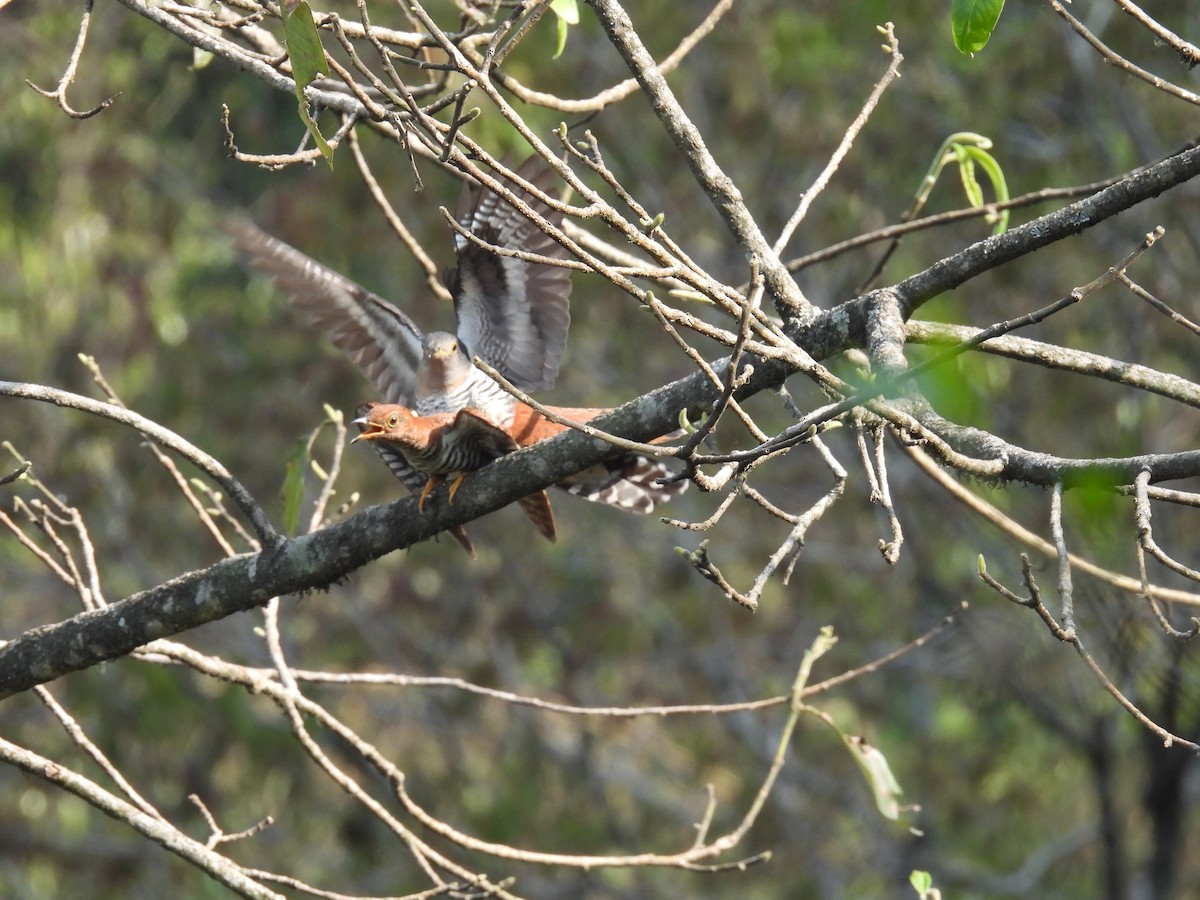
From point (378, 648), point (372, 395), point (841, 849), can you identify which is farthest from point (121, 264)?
point (841, 849)

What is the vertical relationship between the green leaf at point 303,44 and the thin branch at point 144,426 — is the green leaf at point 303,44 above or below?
above

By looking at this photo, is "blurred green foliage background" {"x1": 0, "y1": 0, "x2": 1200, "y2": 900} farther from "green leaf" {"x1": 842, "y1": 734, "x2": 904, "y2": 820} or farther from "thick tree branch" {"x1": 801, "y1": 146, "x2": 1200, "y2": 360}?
"thick tree branch" {"x1": 801, "y1": 146, "x2": 1200, "y2": 360}

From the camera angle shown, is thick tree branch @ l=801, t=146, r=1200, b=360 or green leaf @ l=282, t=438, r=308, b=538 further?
green leaf @ l=282, t=438, r=308, b=538

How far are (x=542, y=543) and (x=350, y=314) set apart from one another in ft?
18.0

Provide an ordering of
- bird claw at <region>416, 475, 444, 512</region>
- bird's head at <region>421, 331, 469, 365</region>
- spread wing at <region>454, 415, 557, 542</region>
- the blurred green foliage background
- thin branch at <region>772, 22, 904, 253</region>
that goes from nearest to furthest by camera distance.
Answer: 1. thin branch at <region>772, 22, 904, 253</region>
2. bird claw at <region>416, 475, 444, 512</region>
3. spread wing at <region>454, 415, 557, 542</region>
4. bird's head at <region>421, 331, 469, 365</region>
5. the blurred green foliage background

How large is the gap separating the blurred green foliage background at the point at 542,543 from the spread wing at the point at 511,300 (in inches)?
161

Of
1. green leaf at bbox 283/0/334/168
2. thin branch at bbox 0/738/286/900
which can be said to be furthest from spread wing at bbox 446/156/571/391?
green leaf at bbox 283/0/334/168

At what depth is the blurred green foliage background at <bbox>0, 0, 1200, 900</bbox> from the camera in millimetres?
8523

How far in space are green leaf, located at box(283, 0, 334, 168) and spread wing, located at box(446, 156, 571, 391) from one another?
1.94 m

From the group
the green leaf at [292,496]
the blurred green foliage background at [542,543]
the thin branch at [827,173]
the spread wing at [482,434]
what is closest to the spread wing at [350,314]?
the spread wing at [482,434]

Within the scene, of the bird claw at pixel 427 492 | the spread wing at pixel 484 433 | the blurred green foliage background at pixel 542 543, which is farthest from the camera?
the blurred green foliage background at pixel 542 543

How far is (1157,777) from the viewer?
7.34 meters

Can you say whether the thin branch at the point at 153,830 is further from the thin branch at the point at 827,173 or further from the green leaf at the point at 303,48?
the thin branch at the point at 827,173

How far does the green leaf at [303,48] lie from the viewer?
6.70 feet
